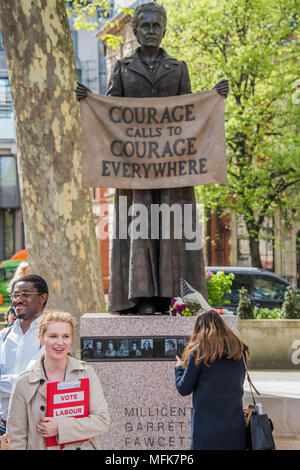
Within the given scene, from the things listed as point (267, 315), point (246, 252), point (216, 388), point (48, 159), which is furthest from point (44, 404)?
point (246, 252)

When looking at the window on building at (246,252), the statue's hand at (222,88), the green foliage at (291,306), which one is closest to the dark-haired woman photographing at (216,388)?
the statue's hand at (222,88)

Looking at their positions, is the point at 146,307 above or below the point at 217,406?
above

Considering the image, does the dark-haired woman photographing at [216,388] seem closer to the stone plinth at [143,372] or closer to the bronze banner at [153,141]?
the stone plinth at [143,372]

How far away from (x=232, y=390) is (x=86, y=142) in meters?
2.67

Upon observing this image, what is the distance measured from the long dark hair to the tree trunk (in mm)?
5355

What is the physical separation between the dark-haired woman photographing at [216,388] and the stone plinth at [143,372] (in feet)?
3.84

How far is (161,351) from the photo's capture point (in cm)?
564

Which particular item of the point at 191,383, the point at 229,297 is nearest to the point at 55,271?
the point at 191,383

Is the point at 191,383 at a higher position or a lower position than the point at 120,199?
lower

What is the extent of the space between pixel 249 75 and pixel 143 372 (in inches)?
804

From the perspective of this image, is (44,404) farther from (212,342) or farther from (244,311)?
(244,311)

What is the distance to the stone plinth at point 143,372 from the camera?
5594 millimetres

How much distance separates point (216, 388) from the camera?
437 centimetres
